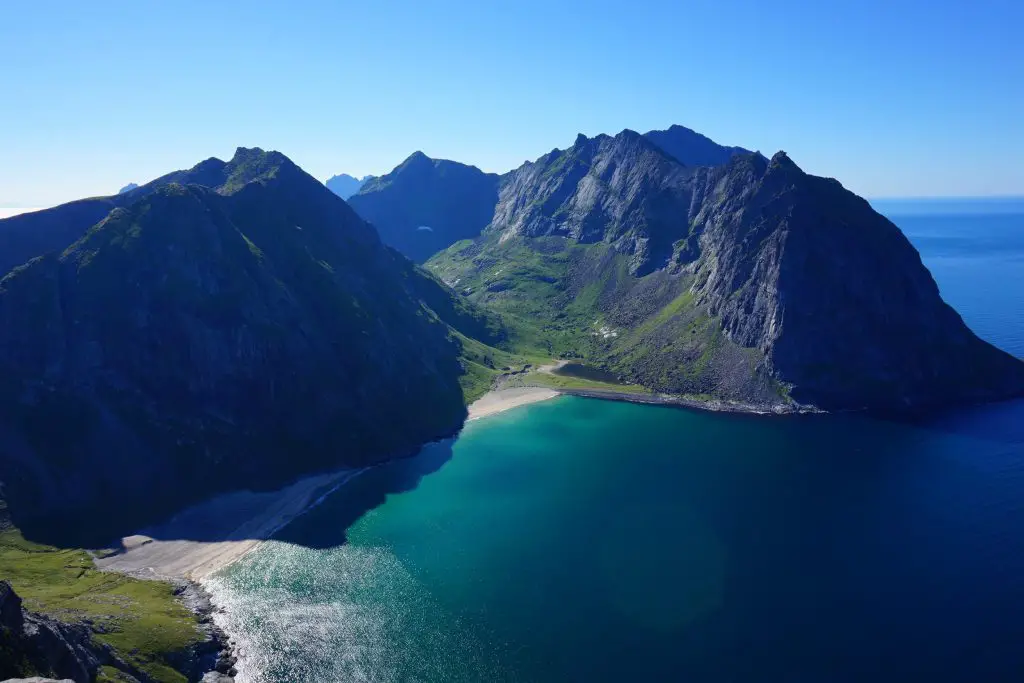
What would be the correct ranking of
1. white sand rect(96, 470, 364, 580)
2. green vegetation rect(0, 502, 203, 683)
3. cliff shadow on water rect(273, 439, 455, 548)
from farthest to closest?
cliff shadow on water rect(273, 439, 455, 548)
white sand rect(96, 470, 364, 580)
green vegetation rect(0, 502, 203, 683)

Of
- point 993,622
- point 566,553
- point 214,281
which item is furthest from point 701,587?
point 214,281

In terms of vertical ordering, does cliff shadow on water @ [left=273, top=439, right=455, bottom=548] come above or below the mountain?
below

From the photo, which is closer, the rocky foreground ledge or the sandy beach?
the rocky foreground ledge

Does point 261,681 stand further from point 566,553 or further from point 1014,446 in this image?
point 1014,446

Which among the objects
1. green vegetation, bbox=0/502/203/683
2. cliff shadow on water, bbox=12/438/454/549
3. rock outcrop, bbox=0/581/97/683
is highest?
rock outcrop, bbox=0/581/97/683

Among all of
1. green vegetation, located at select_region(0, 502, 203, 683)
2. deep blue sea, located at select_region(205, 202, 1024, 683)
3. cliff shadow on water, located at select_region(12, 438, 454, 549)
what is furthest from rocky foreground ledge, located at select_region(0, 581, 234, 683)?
cliff shadow on water, located at select_region(12, 438, 454, 549)

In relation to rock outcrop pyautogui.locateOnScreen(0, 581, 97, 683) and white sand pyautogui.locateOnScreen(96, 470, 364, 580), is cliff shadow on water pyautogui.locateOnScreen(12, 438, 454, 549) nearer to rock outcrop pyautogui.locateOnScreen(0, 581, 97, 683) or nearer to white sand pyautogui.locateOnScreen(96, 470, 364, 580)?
white sand pyautogui.locateOnScreen(96, 470, 364, 580)

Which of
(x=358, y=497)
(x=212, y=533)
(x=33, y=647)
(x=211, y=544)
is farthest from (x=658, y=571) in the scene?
(x=212, y=533)

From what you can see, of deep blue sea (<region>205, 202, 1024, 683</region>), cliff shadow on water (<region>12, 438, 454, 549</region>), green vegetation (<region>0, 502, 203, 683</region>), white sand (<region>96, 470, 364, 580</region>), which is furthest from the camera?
cliff shadow on water (<region>12, 438, 454, 549</region>)
